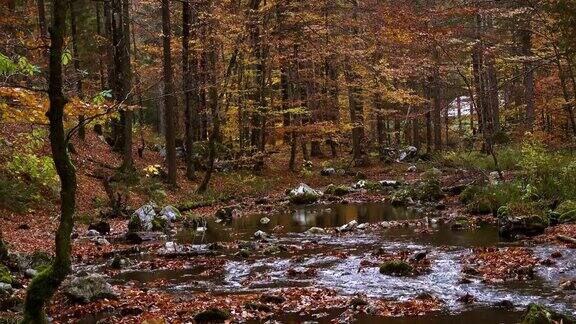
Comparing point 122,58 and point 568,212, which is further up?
point 122,58

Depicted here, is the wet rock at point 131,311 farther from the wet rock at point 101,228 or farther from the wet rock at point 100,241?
the wet rock at point 101,228

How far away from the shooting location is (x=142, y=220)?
16.0 meters

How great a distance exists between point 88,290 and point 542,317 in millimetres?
6159

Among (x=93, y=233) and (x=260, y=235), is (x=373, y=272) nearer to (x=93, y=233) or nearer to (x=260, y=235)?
(x=260, y=235)

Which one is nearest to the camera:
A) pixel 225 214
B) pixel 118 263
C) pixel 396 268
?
pixel 396 268

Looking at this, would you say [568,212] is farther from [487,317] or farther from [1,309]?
[1,309]

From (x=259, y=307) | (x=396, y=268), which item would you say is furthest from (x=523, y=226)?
(x=259, y=307)

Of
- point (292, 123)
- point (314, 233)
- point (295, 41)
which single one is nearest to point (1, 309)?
point (314, 233)

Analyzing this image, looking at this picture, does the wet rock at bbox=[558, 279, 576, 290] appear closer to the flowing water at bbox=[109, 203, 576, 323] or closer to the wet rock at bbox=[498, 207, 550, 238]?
the flowing water at bbox=[109, 203, 576, 323]

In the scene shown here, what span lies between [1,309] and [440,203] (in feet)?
47.4

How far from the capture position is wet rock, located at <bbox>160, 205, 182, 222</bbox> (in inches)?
698

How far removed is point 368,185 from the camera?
82.2ft

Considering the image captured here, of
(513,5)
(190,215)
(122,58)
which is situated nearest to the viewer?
(190,215)

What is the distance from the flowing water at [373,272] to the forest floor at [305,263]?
0.09 ft
